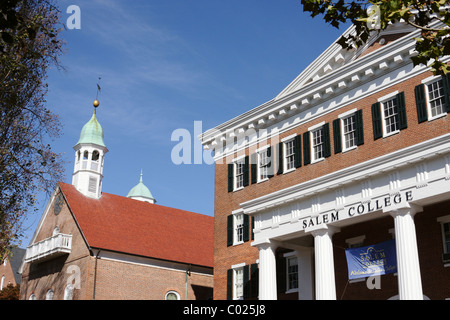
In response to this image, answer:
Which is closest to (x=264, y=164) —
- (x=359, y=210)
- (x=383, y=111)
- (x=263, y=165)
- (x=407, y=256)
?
(x=263, y=165)

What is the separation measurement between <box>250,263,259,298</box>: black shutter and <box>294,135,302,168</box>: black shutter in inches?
227

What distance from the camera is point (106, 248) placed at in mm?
43344

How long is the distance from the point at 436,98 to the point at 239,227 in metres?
13.5

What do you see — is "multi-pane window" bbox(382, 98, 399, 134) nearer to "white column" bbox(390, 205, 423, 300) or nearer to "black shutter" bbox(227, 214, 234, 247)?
"white column" bbox(390, 205, 423, 300)

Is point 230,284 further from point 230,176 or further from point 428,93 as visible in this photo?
point 428,93

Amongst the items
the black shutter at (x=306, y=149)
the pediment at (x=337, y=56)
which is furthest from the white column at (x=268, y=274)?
the pediment at (x=337, y=56)

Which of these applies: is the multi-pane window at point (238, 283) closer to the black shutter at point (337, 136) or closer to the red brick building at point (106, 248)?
the black shutter at point (337, 136)

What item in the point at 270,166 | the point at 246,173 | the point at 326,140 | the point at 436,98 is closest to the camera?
the point at 436,98

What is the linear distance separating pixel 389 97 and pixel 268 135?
8256 mm

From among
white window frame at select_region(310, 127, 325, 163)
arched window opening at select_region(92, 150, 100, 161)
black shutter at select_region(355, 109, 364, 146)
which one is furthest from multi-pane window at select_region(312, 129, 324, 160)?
arched window opening at select_region(92, 150, 100, 161)
